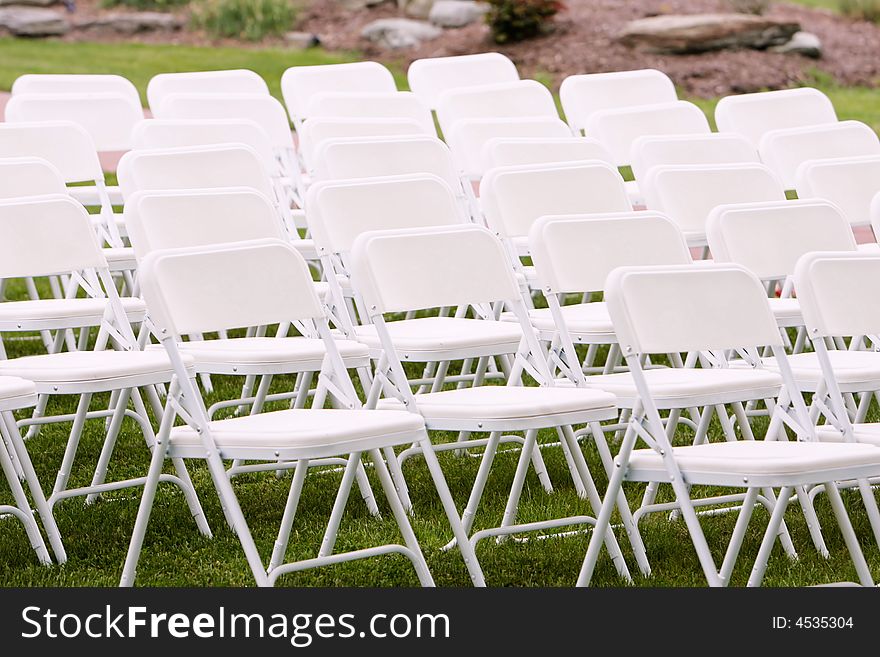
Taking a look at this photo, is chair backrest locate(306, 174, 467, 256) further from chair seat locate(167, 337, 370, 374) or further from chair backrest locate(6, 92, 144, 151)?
chair backrest locate(6, 92, 144, 151)

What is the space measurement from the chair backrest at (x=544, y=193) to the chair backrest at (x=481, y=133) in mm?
1196

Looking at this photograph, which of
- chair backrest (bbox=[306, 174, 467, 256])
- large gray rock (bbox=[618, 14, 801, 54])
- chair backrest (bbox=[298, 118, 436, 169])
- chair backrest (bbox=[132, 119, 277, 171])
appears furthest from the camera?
large gray rock (bbox=[618, 14, 801, 54])

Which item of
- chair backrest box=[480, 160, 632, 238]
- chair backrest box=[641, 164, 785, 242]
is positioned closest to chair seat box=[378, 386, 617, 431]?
chair backrest box=[480, 160, 632, 238]

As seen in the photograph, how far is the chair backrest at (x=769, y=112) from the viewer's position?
9.84 m

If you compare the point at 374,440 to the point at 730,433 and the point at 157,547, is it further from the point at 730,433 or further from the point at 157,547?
the point at 730,433

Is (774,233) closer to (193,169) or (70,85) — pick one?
(193,169)

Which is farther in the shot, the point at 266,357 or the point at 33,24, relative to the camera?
the point at 33,24

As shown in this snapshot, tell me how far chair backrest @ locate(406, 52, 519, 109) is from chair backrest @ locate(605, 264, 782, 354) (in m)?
5.54

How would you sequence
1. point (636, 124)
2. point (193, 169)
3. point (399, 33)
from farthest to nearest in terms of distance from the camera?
point (399, 33) → point (636, 124) → point (193, 169)

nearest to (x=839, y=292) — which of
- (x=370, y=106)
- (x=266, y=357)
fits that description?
(x=266, y=357)

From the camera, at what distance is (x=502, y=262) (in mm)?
5781

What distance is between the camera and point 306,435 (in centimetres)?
466

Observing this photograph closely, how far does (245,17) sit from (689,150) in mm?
14004

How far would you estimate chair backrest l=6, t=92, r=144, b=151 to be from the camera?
9.28 metres
